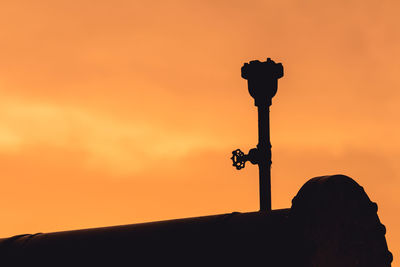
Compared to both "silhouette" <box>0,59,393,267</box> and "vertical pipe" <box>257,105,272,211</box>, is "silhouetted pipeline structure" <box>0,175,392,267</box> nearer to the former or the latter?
"silhouette" <box>0,59,393,267</box>

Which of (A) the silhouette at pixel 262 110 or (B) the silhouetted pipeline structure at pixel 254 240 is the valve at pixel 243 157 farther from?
(B) the silhouetted pipeline structure at pixel 254 240

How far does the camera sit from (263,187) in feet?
35.6

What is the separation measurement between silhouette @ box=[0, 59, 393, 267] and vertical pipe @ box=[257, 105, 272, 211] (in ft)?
9.04

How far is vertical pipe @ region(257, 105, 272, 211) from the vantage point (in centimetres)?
1045

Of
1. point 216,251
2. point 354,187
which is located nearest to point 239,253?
point 216,251

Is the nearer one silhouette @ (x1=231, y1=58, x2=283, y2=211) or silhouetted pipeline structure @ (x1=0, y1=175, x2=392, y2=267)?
silhouetted pipeline structure @ (x1=0, y1=175, x2=392, y2=267)

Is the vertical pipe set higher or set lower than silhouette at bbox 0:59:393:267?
higher

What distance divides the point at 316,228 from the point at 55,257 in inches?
108

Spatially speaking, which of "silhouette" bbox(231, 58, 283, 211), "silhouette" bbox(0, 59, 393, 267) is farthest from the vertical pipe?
"silhouette" bbox(0, 59, 393, 267)

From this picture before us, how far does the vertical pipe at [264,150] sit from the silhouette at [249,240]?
2754 millimetres

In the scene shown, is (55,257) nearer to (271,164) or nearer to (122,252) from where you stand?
(122,252)

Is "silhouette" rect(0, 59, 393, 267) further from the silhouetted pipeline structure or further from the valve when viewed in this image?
the valve

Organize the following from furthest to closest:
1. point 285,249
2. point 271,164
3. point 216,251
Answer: point 271,164, point 216,251, point 285,249

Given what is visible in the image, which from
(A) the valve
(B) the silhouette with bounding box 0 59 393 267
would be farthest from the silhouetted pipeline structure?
(A) the valve
